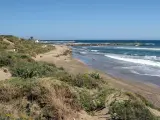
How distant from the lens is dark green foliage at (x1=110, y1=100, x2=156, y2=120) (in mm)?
8273

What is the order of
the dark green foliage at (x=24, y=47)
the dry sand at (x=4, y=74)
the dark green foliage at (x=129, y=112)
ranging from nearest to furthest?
the dark green foliage at (x=129, y=112) → the dry sand at (x=4, y=74) → the dark green foliage at (x=24, y=47)

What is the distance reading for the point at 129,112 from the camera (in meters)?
8.37

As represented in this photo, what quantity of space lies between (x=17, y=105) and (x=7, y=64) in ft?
32.1

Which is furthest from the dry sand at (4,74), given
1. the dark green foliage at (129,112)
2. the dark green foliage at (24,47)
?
the dark green foliage at (24,47)

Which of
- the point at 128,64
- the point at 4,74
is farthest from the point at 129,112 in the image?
the point at 128,64

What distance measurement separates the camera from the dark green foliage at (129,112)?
8273mm

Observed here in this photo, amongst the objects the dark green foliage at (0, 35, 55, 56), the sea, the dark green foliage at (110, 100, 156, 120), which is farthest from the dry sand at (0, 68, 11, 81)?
the dark green foliage at (0, 35, 55, 56)

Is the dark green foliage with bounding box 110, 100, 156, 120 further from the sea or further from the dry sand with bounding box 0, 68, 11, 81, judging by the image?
the sea

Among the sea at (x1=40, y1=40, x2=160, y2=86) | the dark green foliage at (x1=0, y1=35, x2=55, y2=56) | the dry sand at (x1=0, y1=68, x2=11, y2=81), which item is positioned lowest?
the sea at (x1=40, y1=40, x2=160, y2=86)

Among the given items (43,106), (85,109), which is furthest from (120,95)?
(43,106)

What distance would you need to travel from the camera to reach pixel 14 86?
885cm

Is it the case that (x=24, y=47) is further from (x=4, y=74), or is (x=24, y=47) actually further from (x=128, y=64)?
(x=4, y=74)

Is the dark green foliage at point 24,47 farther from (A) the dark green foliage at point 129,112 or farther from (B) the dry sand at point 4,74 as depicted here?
(A) the dark green foliage at point 129,112

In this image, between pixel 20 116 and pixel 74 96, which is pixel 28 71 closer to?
pixel 74 96
